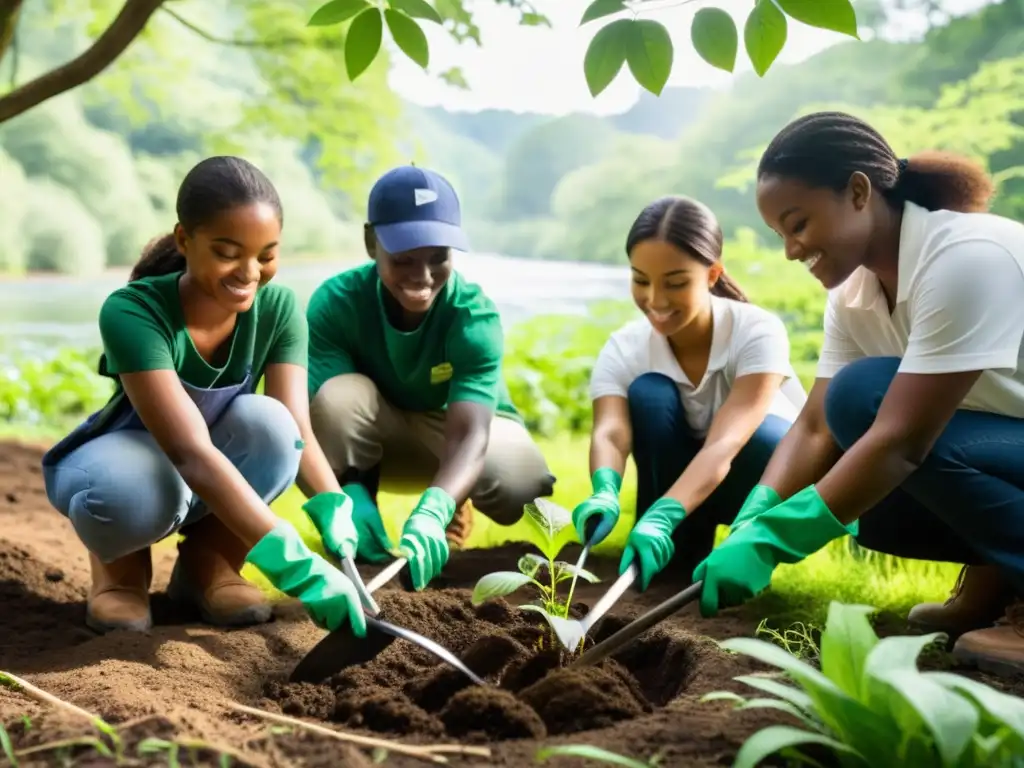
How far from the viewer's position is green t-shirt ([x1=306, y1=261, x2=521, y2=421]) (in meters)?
2.18

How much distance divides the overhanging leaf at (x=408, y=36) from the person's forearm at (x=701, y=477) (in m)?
0.96

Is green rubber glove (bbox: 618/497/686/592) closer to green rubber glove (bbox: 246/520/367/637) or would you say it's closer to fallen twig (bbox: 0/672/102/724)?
green rubber glove (bbox: 246/520/367/637)

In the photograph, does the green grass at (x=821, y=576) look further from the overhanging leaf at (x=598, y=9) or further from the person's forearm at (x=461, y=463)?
the overhanging leaf at (x=598, y=9)

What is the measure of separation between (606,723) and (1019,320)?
0.88 meters

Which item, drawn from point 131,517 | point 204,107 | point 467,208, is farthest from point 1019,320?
point 204,107

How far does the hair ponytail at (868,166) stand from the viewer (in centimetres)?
155

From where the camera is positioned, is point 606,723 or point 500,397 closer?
point 606,723

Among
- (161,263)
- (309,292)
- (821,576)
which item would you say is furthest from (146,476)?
(309,292)

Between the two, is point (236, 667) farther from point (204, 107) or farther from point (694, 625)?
point (204, 107)

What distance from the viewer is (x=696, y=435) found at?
2.21 metres

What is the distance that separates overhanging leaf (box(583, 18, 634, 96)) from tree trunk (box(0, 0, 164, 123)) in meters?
1.06

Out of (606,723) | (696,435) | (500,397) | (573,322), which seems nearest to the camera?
(606,723)

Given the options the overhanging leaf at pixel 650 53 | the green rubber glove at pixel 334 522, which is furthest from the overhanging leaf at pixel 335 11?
the green rubber glove at pixel 334 522

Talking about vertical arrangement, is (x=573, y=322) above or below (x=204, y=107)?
below
